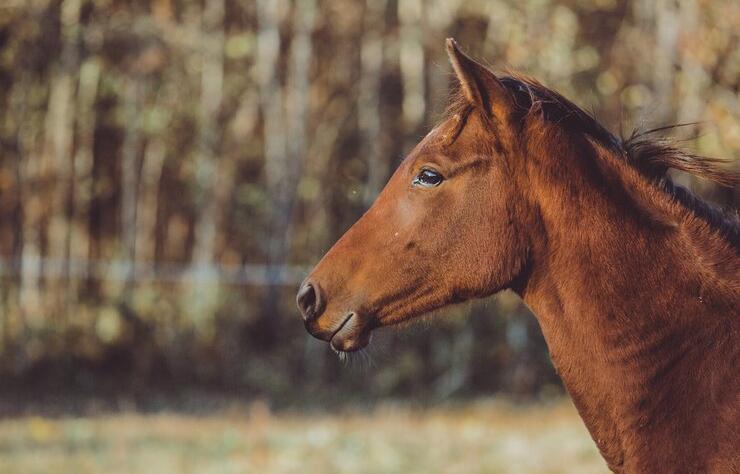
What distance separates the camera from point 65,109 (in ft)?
47.4

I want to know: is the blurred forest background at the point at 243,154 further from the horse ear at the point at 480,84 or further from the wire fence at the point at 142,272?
the horse ear at the point at 480,84

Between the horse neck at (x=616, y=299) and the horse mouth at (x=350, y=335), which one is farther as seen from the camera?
the horse mouth at (x=350, y=335)

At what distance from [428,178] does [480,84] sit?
366mm

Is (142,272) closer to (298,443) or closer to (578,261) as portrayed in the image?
(298,443)

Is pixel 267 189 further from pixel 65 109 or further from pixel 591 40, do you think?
pixel 591 40

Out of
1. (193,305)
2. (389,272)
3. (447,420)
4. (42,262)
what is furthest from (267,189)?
(389,272)

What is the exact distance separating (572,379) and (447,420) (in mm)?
8467

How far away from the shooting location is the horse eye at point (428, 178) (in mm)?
3512

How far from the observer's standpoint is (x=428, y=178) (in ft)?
11.6

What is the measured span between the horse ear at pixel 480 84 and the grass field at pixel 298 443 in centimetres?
541

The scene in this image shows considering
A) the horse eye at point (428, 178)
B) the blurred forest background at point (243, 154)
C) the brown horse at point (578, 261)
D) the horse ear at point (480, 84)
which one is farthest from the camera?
the blurred forest background at point (243, 154)

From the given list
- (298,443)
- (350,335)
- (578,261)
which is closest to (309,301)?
(350,335)

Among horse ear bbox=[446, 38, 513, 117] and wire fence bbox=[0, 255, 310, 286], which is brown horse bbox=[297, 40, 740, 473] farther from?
wire fence bbox=[0, 255, 310, 286]

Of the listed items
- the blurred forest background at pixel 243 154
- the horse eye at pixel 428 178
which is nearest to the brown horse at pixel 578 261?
the horse eye at pixel 428 178
